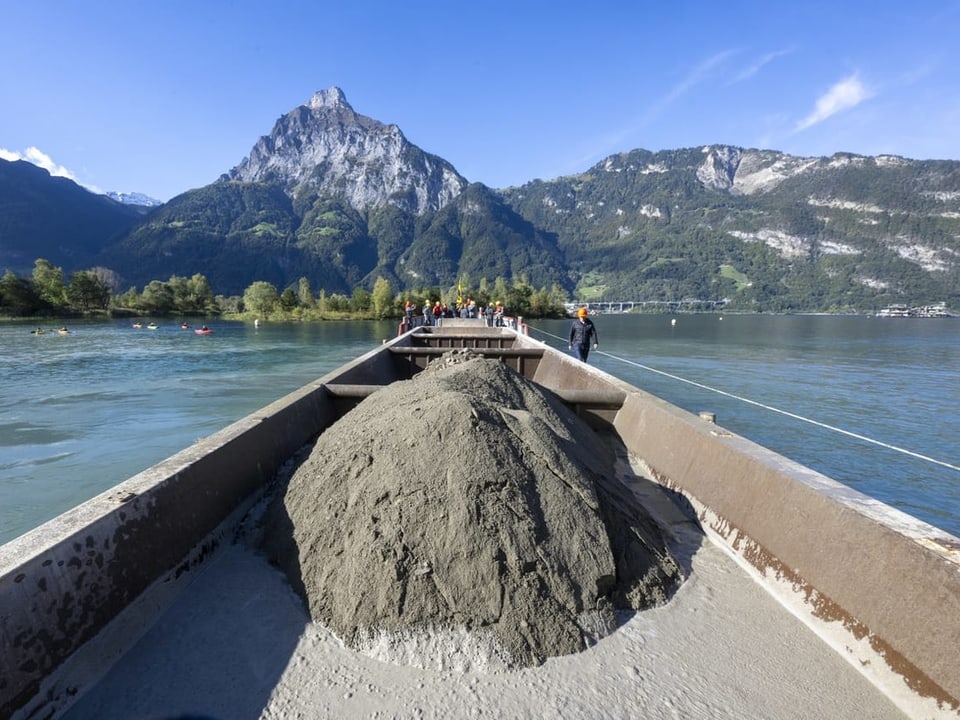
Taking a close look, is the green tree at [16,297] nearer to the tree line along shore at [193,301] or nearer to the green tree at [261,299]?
the tree line along shore at [193,301]

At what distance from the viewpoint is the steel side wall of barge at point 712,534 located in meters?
1.71

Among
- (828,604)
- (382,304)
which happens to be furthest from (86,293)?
(828,604)

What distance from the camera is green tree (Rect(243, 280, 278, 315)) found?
76.3 metres

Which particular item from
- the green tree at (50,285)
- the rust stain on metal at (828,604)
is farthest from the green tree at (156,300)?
the rust stain on metal at (828,604)

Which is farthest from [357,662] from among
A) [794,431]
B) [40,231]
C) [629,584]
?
[40,231]

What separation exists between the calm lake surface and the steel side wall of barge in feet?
7.18

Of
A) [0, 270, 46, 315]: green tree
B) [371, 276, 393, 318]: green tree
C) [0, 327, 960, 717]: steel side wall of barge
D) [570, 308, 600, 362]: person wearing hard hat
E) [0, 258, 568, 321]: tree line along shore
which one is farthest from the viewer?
[371, 276, 393, 318]: green tree

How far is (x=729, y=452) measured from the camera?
10.6 ft

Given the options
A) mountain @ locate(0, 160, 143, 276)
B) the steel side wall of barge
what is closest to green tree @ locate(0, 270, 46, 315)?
the steel side wall of barge

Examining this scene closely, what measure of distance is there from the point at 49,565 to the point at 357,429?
1.80 metres

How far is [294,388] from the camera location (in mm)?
15406

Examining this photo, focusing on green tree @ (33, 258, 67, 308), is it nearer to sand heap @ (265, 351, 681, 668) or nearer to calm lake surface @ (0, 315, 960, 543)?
calm lake surface @ (0, 315, 960, 543)

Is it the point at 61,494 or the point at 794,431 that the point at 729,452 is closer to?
the point at 61,494

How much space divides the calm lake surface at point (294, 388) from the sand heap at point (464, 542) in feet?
10.9
